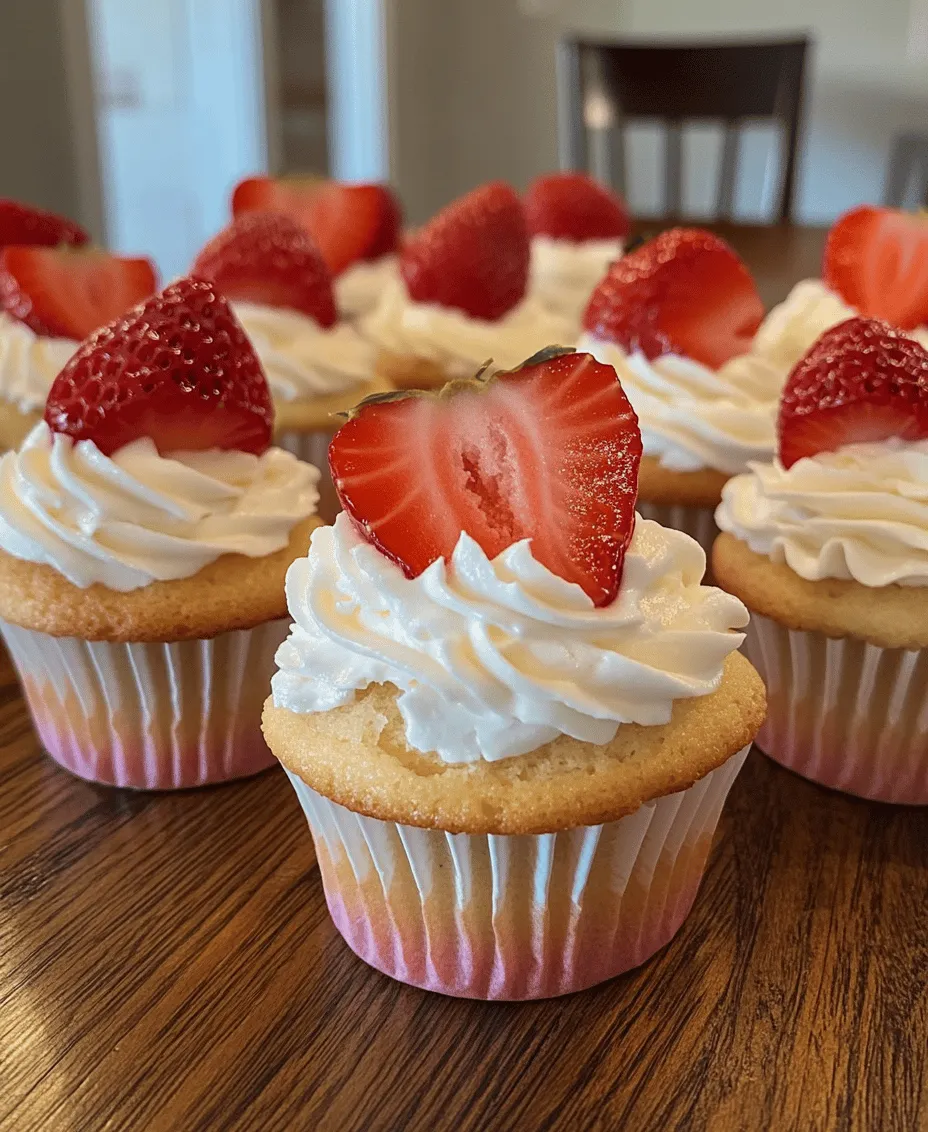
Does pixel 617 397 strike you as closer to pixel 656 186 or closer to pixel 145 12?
pixel 145 12

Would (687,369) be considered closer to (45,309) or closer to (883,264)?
(883,264)

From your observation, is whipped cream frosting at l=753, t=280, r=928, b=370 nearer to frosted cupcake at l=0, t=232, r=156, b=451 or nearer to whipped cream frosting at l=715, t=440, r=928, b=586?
whipped cream frosting at l=715, t=440, r=928, b=586

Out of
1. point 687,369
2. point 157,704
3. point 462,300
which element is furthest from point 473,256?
point 157,704

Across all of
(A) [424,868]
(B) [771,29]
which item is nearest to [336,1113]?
(A) [424,868]

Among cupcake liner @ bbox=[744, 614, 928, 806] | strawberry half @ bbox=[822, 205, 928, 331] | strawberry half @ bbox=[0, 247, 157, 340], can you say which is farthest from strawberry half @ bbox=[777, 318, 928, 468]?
strawberry half @ bbox=[0, 247, 157, 340]

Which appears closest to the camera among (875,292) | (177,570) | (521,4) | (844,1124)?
(844,1124)

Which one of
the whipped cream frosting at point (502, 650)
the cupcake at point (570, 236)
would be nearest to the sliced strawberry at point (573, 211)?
the cupcake at point (570, 236)
